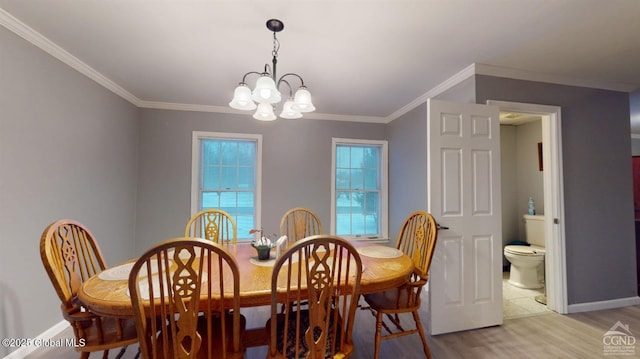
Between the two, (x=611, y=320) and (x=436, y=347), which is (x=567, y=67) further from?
(x=436, y=347)

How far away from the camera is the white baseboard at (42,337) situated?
1772 millimetres

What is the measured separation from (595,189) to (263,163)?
379 centimetres

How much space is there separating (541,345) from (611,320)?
106 cm

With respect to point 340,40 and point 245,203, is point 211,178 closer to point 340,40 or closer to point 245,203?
point 245,203

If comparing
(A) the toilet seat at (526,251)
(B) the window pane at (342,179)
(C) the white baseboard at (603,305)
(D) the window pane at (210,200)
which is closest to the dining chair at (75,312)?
(D) the window pane at (210,200)

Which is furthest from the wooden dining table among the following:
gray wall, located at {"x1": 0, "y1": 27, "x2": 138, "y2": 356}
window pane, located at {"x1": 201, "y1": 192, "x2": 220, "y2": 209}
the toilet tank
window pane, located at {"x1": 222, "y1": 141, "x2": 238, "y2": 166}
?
the toilet tank

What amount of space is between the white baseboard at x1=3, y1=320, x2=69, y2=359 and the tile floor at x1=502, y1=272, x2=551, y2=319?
3.91 metres

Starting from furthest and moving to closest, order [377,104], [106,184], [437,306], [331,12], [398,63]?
1. [377,104]
2. [106,184]
3. [398,63]
4. [437,306]
5. [331,12]

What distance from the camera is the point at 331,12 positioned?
5.41 ft

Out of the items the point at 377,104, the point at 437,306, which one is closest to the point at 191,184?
the point at 377,104

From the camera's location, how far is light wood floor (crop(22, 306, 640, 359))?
188 cm

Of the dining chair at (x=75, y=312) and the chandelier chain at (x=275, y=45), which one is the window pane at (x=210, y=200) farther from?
the chandelier chain at (x=275, y=45)

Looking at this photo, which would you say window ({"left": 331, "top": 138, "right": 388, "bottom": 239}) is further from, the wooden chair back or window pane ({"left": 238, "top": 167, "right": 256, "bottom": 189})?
the wooden chair back

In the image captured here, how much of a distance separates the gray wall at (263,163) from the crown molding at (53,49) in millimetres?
707
